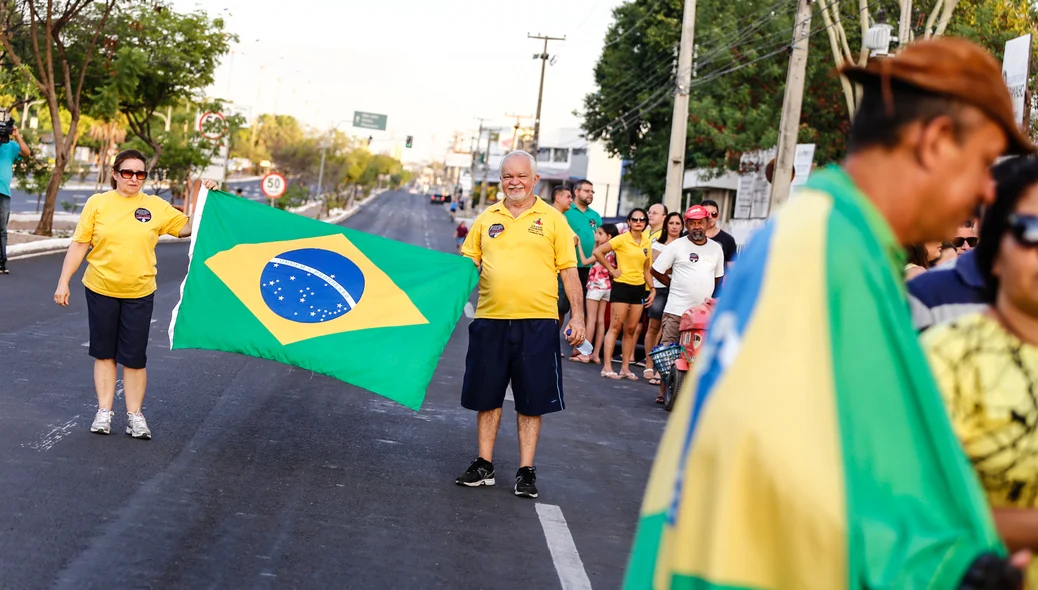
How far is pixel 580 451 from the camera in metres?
9.38

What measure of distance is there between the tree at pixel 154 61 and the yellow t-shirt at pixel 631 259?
17786 millimetres

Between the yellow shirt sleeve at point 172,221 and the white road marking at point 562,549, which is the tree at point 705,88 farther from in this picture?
the white road marking at point 562,549

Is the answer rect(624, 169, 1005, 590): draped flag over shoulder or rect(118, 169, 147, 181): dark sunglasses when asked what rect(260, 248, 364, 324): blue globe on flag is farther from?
rect(624, 169, 1005, 590): draped flag over shoulder

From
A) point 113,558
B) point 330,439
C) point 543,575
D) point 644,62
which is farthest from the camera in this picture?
point 644,62

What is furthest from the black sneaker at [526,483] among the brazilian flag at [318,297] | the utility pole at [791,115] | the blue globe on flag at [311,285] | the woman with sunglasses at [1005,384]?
the utility pole at [791,115]

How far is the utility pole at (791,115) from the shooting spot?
21.3 metres

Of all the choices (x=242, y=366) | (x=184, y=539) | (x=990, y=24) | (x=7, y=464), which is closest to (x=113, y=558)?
(x=184, y=539)

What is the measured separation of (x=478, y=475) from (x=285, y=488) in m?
1.20

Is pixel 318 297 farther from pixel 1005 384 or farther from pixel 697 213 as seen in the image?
pixel 1005 384

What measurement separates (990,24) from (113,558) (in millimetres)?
26558

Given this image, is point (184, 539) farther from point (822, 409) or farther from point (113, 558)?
point (822, 409)

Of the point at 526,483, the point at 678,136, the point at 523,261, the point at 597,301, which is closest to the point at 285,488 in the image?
the point at 526,483

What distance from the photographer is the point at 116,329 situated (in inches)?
320

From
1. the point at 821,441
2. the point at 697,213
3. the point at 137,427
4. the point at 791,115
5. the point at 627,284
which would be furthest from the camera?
the point at 791,115
